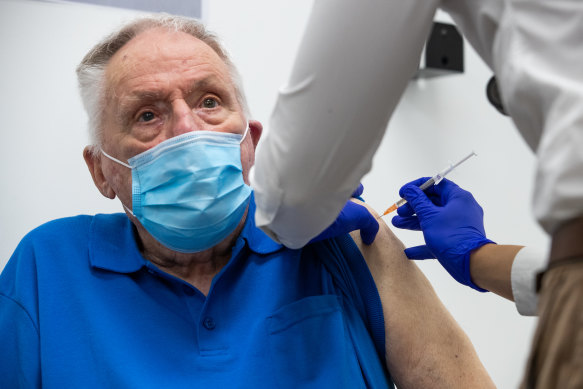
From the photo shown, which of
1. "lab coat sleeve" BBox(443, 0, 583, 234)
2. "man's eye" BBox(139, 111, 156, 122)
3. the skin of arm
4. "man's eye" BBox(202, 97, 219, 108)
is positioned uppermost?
"lab coat sleeve" BBox(443, 0, 583, 234)

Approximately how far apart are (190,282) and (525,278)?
0.72 meters

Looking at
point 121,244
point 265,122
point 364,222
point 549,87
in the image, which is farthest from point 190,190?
point 549,87

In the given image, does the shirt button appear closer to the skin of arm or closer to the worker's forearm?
the skin of arm

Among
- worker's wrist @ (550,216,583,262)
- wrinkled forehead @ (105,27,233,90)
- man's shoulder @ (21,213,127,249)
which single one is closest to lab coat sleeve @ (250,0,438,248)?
worker's wrist @ (550,216,583,262)

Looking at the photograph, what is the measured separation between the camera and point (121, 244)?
1395 mm

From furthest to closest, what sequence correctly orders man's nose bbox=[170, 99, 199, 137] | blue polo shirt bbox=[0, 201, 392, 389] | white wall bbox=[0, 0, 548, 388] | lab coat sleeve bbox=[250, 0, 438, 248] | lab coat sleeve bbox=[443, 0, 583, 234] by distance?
white wall bbox=[0, 0, 548, 388] < man's nose bbox=[170, 99, 199, 137] < blue polo shirt bbox=[0, 201, 392, 389] < lab coat sleeve bbox=[250, 0, 438, 248] < lab coat sleeve bbox=[443, 0, 583, 234]

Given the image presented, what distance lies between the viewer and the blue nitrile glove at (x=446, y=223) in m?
1.20

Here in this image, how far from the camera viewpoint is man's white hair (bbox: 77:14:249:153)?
56.6 inches

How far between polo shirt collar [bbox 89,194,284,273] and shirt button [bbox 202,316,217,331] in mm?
192

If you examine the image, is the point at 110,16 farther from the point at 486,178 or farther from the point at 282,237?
the point at 486,178

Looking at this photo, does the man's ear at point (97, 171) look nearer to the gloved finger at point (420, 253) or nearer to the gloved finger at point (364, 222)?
the gloved finger at point (364, 222)

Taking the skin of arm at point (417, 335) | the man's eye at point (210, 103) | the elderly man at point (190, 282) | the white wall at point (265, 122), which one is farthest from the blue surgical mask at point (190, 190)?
the white wall at point (265, 122)

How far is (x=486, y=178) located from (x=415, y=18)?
4.40 ft

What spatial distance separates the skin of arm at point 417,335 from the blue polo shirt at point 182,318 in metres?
0.03
